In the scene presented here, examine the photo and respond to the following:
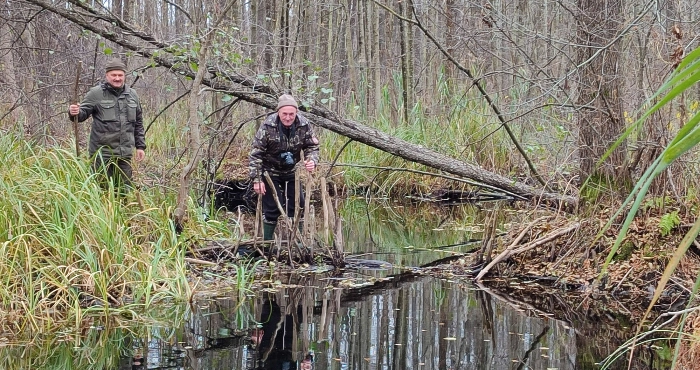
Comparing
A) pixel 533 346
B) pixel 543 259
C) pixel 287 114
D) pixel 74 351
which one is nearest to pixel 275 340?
pixel 74 351

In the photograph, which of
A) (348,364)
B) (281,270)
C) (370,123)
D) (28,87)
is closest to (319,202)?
(370,123)

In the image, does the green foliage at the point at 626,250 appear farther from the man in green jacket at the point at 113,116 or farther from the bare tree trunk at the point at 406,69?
the bare tree trunk at the point at 406,69

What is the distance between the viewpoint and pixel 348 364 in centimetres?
453

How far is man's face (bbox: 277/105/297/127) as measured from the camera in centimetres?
746

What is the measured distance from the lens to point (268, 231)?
7.95 metres

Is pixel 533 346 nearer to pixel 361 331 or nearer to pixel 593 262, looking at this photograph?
pixel 361 331

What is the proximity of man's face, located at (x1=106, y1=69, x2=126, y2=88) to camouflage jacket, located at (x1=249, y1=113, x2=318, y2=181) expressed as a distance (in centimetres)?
142

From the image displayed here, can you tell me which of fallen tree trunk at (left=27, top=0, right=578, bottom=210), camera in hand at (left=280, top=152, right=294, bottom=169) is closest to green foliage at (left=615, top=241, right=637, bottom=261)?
fallen tree trunk at (left=27, top=0, right=578, bottom=210)

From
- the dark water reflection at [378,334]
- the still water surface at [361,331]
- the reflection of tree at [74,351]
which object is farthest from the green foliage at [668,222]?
the reflection of tree at [74,351]

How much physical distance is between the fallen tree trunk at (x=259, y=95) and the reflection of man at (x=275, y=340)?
2915 mm

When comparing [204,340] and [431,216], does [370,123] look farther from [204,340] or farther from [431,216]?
[204,340]

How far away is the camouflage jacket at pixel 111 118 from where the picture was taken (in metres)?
7.38

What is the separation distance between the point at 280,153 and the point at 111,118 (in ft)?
5.54

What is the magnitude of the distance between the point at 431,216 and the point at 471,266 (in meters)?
4.11
